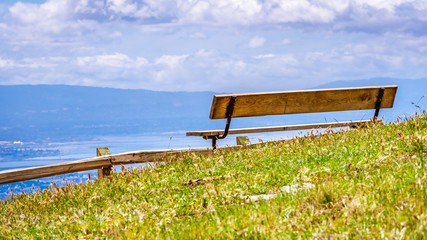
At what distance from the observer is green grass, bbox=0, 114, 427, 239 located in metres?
4.69

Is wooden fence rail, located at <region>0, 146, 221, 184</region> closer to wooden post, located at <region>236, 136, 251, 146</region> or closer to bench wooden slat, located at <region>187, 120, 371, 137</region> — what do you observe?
bench wooden slat, located at <region>187, 120, 371, 137</region>

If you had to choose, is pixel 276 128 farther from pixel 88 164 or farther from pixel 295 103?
pixel 88 164

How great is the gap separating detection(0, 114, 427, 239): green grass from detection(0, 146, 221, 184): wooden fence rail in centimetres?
36

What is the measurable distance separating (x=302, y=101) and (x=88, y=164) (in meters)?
4.55

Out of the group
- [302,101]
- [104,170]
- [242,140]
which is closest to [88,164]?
[104,170]

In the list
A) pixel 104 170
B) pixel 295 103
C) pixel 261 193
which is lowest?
pixel 261 193

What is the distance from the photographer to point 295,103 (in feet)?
35.8

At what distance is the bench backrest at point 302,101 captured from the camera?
33.6 ft

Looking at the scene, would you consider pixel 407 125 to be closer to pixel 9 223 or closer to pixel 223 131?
pixel 223 131

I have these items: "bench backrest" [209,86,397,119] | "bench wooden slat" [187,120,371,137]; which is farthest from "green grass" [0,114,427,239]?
"bench wooden slat" [187,120,371,137]

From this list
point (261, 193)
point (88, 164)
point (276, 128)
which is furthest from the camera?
point (276, 128)

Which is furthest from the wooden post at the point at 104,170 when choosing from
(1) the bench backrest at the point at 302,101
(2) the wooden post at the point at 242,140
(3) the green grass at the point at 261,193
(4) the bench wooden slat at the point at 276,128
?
(2) the wooden post at the point at 242,140

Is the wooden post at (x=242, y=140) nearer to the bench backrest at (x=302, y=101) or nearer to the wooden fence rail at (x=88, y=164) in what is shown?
the bench backrest at (x=302, y=101)

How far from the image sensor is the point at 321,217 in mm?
4863
